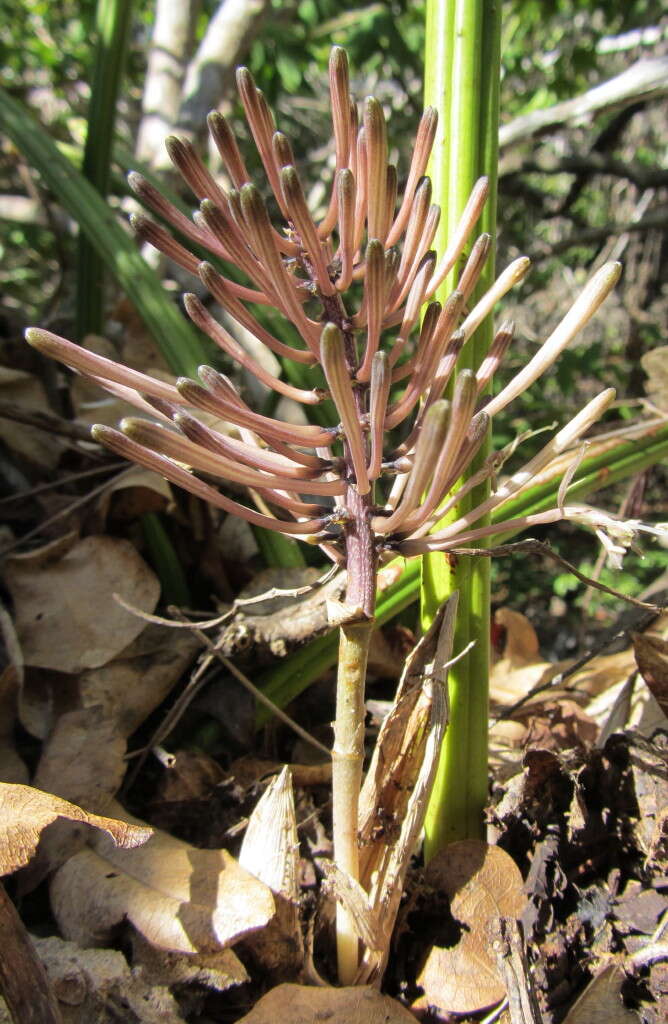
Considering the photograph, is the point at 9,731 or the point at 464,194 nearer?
the point at 464,194

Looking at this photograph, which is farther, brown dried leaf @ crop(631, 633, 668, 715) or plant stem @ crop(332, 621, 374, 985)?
brown dried leaf @ crop(631, 633, 668, 715)

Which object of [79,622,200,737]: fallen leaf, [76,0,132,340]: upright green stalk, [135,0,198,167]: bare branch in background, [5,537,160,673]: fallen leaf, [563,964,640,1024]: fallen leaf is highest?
[135,0,198,167]: bare branch in background

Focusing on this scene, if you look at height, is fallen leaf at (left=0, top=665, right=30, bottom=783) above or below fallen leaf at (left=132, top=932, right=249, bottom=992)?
above

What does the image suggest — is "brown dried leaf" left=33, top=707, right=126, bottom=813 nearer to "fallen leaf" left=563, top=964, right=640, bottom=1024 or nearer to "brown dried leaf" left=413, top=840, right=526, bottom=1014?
"brown dried leaf" left=413, top=840, right=526, bottom=1014

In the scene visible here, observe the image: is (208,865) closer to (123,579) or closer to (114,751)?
(114,751)

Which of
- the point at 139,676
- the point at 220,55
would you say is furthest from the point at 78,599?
the point at 220,55

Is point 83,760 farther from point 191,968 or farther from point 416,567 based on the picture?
point 416,567

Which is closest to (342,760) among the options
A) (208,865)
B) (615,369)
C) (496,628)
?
(208,865)

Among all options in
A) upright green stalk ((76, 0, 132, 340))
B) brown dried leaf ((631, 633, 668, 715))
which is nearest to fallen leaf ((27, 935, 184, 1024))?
brown dried leaf ((631, 633, 668, 715))
